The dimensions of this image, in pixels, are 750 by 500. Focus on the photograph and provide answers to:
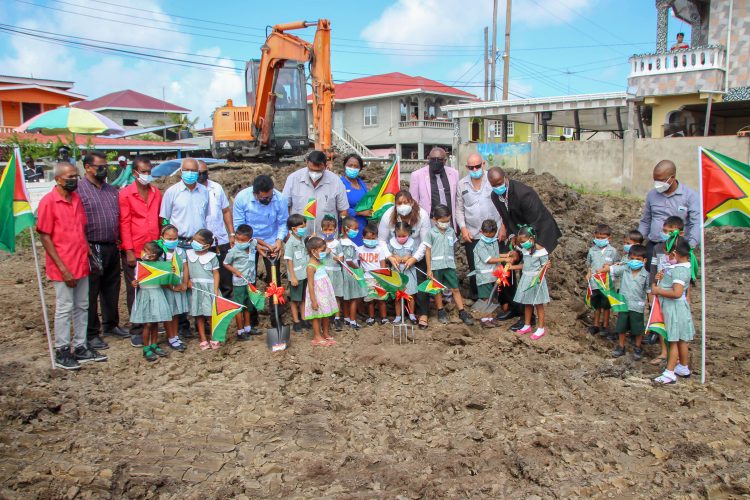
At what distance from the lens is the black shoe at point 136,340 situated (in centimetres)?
640

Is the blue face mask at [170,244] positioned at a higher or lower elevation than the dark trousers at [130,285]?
higher

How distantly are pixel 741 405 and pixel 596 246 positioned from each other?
2270mm

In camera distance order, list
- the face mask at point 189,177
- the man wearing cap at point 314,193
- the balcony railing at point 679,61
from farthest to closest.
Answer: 1. the balcony railing at point 679,61
2. the man wearing cap at point 314,193
3. the face mask at point 189,177

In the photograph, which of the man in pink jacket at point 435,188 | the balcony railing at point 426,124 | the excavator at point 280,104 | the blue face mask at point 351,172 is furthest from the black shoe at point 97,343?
the balcony railing at point 426,124

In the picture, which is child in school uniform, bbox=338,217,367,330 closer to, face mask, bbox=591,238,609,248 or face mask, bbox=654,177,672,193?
face mask, bbox=591,238,609,248

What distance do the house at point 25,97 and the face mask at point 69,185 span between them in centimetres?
2296

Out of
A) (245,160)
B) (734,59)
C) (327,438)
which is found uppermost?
(734,59)

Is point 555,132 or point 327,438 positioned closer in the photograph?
point 327,438

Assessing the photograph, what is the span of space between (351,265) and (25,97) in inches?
986

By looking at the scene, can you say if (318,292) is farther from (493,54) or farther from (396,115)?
(396,115)

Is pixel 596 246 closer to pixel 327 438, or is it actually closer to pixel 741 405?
pixel 741 405

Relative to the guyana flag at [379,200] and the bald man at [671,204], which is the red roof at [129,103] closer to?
the guyana flag at [379,200]

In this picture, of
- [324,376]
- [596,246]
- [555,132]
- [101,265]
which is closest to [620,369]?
[596,246]

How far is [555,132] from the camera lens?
42.3 meters
